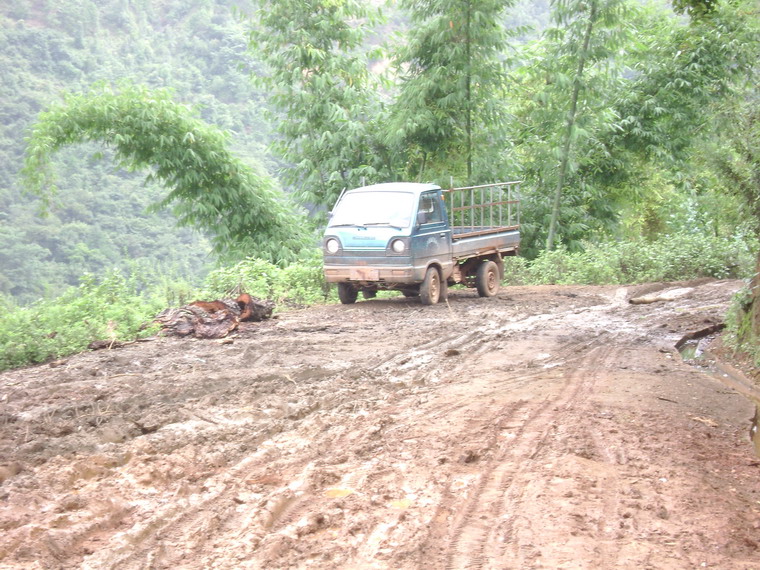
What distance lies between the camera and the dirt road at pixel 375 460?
3.84m

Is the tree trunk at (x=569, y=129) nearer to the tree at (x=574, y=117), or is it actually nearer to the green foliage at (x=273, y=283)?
the tree at (x=574, y=117)

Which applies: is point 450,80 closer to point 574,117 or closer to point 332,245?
point 574,117

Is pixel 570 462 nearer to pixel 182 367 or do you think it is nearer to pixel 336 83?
pixel 182 367

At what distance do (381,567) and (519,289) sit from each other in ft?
43.2

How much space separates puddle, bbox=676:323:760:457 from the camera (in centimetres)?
641

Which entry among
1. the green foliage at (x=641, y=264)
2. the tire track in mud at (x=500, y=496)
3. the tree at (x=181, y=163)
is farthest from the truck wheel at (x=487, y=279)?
the tire track in mud at (x=500, y=496)

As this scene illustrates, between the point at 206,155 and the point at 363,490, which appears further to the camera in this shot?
the point at 206,155

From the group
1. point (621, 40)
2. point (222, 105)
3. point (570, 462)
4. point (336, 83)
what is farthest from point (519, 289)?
point (222, 105)

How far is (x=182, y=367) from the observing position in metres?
8.00

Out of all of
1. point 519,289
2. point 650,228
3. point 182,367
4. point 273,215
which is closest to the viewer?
point 182,367

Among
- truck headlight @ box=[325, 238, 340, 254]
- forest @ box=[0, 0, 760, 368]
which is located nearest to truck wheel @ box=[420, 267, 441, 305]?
truck headlight @ box=[325, 238, 340, 254]

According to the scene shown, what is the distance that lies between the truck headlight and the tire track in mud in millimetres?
6712

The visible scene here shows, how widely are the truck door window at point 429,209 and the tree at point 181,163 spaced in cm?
643

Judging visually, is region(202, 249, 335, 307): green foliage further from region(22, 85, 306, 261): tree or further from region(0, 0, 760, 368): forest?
region(22, 85, 306, 261): tree
